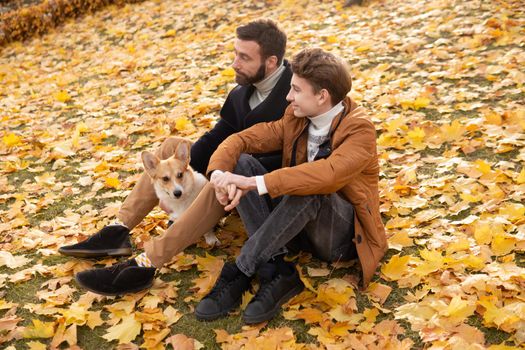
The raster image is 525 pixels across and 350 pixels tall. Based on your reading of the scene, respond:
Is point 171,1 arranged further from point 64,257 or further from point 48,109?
point 64,257

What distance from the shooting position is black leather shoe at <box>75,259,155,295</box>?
3.17m

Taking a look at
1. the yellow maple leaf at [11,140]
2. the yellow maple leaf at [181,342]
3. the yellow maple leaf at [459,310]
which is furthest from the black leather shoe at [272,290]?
the yellow maple leaf at [11,140]

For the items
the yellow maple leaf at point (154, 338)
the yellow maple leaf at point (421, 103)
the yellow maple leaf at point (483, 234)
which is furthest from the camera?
the yellow maple leaf at point (421, 103)

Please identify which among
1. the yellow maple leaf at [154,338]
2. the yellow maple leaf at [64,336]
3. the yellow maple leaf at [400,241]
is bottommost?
the yellow maple leaf at [400,241]

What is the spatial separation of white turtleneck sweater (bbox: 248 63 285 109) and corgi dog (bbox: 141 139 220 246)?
653 mm

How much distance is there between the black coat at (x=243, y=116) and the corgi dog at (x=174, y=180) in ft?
0.87

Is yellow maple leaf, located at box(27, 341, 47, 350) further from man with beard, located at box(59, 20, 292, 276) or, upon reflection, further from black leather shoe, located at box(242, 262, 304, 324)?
black leather shoe, located at box(242, 262, 304, 324)

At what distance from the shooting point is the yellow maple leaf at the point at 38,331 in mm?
2965

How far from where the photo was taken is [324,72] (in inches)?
117

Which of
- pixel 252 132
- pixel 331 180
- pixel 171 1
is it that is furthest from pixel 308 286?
pixel 171 1

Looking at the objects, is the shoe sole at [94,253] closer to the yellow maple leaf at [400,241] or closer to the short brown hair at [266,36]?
the short brown hair at [266,36]

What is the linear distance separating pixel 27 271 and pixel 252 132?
2.01 m

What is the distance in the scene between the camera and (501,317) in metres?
2.62

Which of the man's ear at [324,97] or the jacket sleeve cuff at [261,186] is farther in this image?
the man's ear at [324,97]
